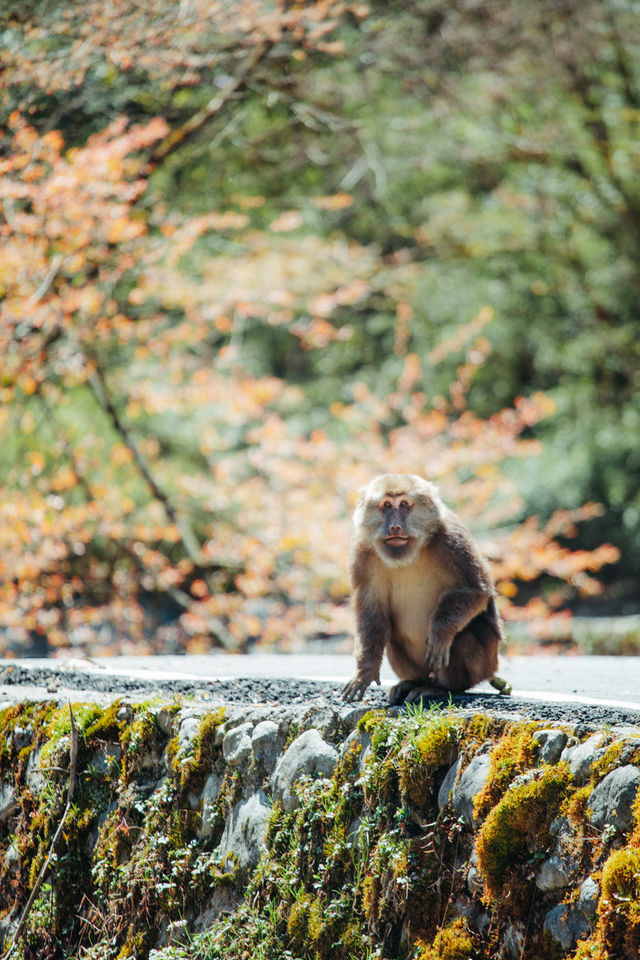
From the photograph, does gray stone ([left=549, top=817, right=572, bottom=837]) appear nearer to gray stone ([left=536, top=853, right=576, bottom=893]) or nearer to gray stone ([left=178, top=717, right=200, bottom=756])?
gray stone ([left=536, top=853, right=576, bottom=893])

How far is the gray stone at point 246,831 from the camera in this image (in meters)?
3.41

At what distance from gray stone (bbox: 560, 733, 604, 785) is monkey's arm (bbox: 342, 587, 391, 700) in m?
1.04

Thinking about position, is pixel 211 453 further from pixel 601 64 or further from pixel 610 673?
pixel 601 64

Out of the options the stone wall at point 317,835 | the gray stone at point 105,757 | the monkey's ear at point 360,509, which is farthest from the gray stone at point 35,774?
the monkey's ear at point 360,509

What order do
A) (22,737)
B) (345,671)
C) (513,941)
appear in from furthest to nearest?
(345,671) < (22,737) < (513,941)

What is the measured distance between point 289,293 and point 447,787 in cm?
822

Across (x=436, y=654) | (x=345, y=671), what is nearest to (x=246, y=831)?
(x=436, y=654)

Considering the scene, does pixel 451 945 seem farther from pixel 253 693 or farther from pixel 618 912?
pixel 253 693

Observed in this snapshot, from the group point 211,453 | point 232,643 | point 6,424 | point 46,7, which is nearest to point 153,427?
point 211,453

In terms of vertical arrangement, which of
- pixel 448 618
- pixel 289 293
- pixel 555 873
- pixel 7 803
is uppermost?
pixel 289 293

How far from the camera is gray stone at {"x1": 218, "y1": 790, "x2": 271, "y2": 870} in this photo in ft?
11.2

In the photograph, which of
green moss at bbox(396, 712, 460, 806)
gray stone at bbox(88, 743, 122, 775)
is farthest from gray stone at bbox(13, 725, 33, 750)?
green moss at bbox(396, 712, 460, 806)

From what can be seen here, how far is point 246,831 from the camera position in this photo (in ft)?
11.4

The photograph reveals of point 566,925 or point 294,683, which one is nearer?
point 566,925
